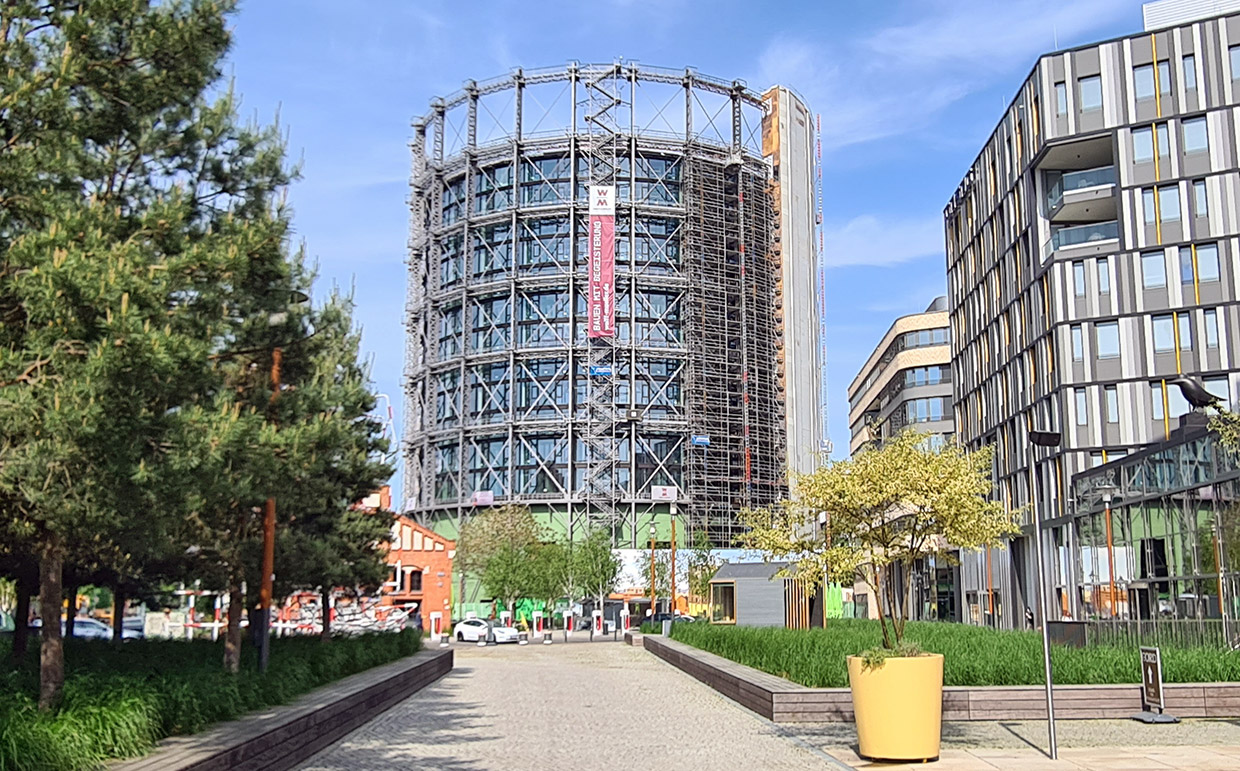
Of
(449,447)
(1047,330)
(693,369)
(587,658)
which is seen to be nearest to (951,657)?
(587,658)

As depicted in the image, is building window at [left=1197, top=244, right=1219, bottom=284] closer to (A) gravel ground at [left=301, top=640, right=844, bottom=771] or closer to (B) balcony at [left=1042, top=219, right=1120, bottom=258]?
(B) balcony at [left=1042, top=219, right=1120, bottom=258]

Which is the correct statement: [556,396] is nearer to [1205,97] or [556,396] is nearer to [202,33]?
[1205,97]

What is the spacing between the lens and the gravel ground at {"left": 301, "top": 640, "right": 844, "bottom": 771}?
13656 mm

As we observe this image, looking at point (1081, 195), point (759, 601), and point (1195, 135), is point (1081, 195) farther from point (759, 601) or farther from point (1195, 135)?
point (759, 601)

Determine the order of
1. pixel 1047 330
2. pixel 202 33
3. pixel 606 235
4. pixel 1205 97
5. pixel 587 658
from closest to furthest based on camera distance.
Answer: pixel 202 33, pixel 587 658, pixel 1205 97, pixel 1047 330, pixel 606 235

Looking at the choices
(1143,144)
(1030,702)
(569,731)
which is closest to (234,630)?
(569,731)

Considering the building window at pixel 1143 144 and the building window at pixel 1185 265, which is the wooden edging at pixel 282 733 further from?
the building window at pixel 1143 144

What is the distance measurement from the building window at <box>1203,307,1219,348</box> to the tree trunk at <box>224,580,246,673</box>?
3964cm

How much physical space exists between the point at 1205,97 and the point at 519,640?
3688 centimetres

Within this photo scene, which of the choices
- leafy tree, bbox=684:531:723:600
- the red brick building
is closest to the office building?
leafy tree, bbox=684:531:723:600

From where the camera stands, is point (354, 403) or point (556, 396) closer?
point (354, 403)

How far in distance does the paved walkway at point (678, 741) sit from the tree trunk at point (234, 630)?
2.28 metres

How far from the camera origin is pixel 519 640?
57.6 m

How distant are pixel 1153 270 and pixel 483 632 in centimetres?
3298
